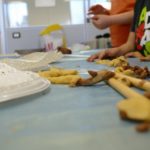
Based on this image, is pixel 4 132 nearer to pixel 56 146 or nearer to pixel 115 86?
pixel 56 146

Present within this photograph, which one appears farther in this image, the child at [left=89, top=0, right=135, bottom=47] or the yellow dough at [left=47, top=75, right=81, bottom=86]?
the child at [left=89, top=0, right=135, bottom=47]

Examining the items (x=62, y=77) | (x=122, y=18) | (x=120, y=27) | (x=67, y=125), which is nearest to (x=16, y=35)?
(x=120, y=27)

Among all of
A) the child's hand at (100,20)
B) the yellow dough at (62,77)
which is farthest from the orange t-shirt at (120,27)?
the yellow dough at (62,77)

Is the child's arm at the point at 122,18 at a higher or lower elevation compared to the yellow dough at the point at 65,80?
higher

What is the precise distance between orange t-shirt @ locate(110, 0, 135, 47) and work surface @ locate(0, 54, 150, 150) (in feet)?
3.61

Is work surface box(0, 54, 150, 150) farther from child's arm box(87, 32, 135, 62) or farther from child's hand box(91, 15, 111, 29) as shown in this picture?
child's hand box(91, 15, 111, 29)

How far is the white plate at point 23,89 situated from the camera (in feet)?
1.39

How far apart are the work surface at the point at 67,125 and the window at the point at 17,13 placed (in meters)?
2.54

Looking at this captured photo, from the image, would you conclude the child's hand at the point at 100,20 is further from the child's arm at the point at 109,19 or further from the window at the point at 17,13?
the window at the point at 17,13

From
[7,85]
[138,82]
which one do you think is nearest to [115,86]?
[138,82]

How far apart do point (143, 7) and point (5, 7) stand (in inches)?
76.7

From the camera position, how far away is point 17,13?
2918 mm

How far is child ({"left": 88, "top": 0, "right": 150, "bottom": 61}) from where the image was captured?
1.09 meters

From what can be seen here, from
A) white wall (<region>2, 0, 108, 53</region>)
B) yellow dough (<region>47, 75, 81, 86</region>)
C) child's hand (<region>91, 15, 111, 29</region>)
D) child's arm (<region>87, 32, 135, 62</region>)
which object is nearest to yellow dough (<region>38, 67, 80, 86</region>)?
yellow dough (<region>47, 75, 81, 86</region>)
